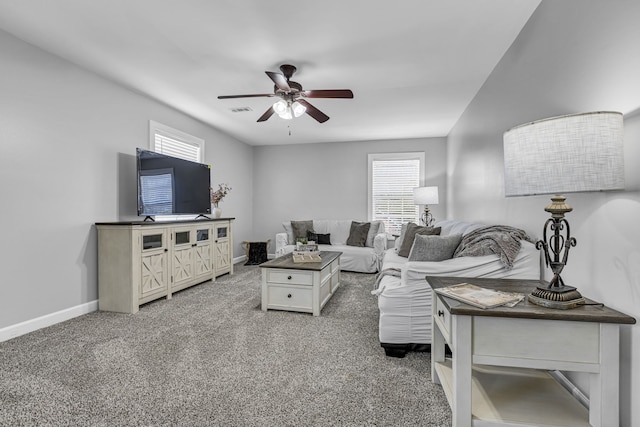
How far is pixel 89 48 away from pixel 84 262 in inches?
81.1

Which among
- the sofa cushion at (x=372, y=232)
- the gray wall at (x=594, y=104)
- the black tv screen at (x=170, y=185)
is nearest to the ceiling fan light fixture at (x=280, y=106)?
the black tv screen at (x=170, y=185)

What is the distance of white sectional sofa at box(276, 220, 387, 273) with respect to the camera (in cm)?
520

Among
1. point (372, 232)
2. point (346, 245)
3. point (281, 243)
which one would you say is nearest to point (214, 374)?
point (281, 243)

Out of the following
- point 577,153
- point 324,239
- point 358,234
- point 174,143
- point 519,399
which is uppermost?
point 174,143

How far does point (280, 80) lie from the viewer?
272cm

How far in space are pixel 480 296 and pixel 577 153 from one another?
2.29 ft

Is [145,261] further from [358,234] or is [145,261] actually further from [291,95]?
[358,234]

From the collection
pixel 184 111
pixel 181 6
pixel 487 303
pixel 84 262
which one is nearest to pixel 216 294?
pixel 84 262

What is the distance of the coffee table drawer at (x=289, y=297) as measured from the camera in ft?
10.2

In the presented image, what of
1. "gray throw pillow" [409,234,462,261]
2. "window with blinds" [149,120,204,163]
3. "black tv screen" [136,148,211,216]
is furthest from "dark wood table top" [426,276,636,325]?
"window with blinds" [149,120,204,163]

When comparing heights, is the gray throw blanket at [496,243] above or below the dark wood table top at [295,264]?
above

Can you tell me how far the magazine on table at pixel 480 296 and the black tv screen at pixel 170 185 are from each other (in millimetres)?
3401

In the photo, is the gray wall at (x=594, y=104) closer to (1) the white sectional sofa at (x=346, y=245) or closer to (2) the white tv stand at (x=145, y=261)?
(1) the white sectional sofa at (x=346, y=245)

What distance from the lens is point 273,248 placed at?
6.71m
